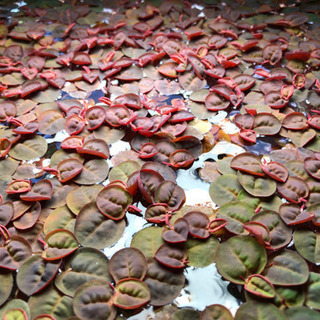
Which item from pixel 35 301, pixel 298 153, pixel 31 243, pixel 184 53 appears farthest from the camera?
pixel 184 53

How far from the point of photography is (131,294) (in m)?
0.71

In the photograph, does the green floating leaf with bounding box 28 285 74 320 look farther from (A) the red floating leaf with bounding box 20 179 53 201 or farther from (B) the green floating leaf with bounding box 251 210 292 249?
(B) the green floating leaf with bounding box 251 210 292 249

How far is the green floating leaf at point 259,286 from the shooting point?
2.26 feet

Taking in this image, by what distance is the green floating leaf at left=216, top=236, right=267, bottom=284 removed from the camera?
Result: 0.74 meters

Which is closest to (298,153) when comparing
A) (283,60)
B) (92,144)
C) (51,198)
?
Result: (283,60)

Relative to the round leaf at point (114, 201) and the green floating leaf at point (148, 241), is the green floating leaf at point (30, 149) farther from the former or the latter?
the green floating leaf at point (148, 241)

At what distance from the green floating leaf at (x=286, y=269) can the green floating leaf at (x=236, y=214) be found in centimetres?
9

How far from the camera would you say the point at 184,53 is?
1316 mm

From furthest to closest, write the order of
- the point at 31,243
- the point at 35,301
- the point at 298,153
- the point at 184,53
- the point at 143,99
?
the point at 184,53, the point at 143,99, the point at 298,153, the point at 31,243, the point at 35,301

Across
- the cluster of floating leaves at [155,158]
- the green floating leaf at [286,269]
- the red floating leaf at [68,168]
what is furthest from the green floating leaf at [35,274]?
the green floating leaf at [286,269]

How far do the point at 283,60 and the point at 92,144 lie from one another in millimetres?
878

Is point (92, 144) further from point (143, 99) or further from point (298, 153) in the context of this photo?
point (298, 153)

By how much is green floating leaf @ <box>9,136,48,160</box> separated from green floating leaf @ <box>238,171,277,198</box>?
0.62 metres

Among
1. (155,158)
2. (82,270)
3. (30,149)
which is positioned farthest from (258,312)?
(30,149)
